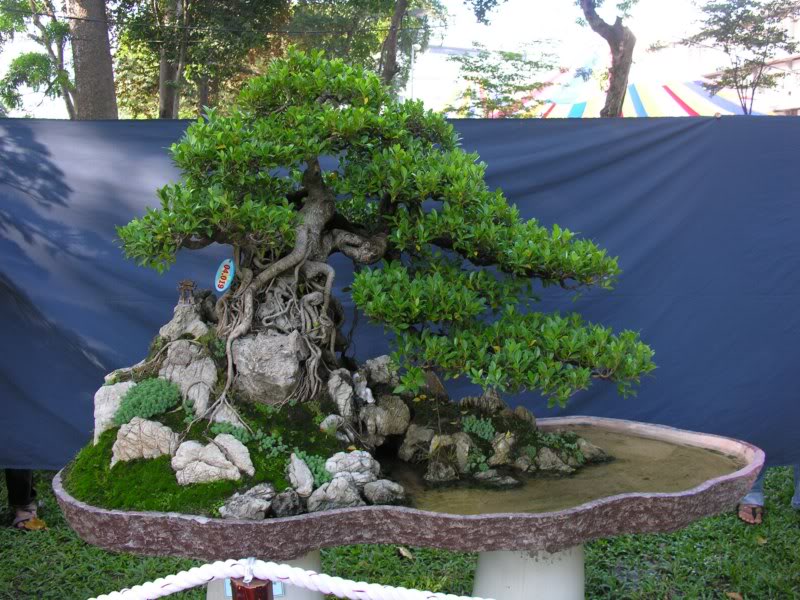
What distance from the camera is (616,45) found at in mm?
5387

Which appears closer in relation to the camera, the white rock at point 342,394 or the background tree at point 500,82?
the white rock at point 342,394

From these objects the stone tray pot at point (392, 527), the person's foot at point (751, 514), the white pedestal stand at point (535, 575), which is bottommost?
the person's foot at point (751, 514)

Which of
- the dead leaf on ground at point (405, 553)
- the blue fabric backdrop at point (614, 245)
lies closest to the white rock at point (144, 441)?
the blue fabric backdrop at point (614, 245)

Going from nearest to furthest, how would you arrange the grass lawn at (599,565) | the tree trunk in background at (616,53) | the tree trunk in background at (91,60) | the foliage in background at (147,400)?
the foliage in background at (147,400), the grass lawn at (599,565), the tree trunk in background at (91,60), the tree trunk in background at (616,53)

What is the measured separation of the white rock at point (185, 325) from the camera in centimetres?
220

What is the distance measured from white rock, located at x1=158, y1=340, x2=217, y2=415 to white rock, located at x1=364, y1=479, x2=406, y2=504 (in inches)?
20.2

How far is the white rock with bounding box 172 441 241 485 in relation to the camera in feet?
6.04

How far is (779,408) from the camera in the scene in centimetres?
340

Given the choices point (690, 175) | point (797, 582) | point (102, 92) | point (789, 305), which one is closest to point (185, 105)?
point (102, 92)

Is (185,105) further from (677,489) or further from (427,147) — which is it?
(677,489)

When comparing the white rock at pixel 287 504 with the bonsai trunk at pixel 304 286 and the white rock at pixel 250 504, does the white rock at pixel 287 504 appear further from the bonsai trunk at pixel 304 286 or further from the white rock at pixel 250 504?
the bonsai trunk at pixel 304 286

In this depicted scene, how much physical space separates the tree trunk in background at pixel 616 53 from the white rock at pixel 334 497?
4113mm

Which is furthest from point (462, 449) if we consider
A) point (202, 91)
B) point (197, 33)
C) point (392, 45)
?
point (202, 91)

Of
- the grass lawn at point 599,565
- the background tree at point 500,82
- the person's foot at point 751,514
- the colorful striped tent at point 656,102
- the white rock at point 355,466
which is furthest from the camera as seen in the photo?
the background tree at point 500,82
